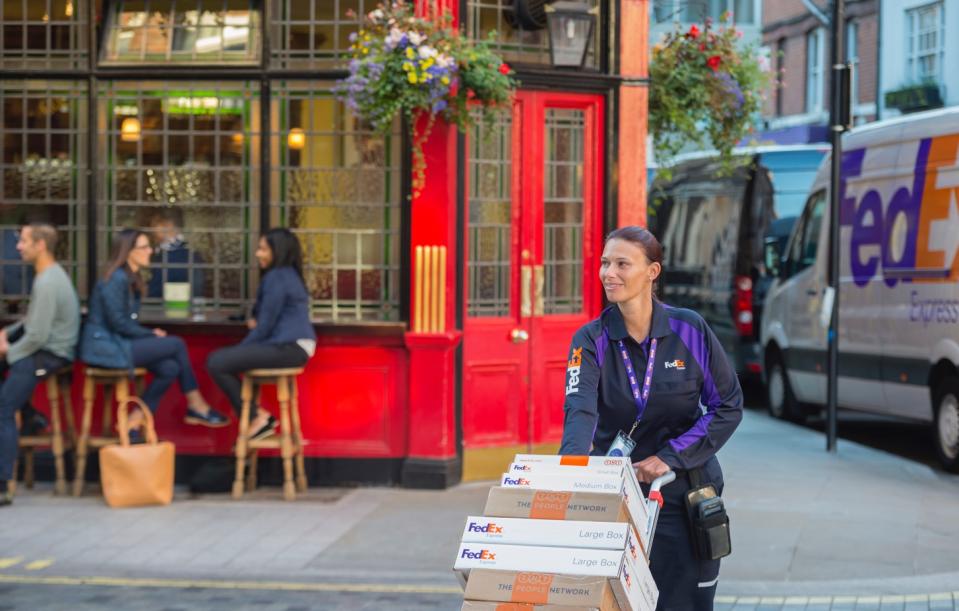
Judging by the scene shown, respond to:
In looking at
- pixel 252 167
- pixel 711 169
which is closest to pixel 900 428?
pixel 711 169

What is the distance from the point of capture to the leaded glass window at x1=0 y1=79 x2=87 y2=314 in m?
11.3

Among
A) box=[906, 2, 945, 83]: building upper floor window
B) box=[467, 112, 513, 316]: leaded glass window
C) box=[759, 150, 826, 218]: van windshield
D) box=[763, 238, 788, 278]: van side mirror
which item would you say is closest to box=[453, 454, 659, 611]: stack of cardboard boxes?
box=[467, 112, 513, 316]: leaded glass window

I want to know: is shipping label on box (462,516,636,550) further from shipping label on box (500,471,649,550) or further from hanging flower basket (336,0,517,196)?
hanging flower basket (336,0,517,196)

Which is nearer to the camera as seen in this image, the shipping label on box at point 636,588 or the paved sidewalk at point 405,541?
the shipping label on box at point 636,588

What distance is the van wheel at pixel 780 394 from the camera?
644 inches

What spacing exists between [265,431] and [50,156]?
258cm

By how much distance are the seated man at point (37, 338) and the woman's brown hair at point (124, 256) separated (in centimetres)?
33

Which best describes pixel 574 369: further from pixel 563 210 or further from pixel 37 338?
pixel 563 210

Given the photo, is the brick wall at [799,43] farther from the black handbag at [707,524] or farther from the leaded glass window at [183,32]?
the black handbag at [707,524]

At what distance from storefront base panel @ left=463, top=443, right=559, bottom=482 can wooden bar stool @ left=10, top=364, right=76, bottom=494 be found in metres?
2.74

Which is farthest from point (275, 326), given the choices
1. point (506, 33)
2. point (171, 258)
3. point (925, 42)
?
point (925, 42)

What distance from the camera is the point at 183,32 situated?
1117 centimetres

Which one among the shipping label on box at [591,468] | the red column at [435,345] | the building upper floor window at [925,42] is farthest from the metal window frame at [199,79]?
the building upper floor window at [925,42]

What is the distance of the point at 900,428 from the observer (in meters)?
16.3
